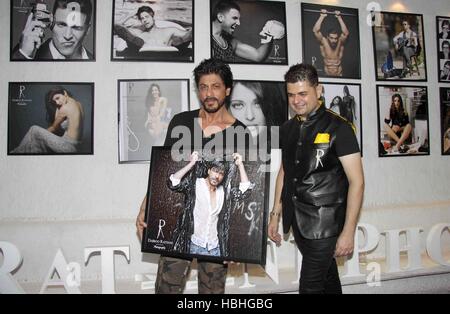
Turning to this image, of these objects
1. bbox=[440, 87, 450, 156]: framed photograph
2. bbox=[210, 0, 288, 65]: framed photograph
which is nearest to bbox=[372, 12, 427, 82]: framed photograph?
bbox=[440, 87, 450, 156]: framed photograph

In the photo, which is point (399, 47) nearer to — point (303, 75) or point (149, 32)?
point (303, 75)

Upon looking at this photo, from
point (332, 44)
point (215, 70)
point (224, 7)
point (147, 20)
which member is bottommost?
point (215, 70)

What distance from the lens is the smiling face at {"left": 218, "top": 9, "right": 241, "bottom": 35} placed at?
2.73m

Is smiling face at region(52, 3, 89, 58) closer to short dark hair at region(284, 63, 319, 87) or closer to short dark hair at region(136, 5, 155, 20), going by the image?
short dark hair at region(136, 5, 155, 20)

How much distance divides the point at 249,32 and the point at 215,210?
170cm

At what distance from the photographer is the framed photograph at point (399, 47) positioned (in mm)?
2979

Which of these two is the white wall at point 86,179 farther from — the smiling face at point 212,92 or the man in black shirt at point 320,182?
the man in black shirt at point 320,182

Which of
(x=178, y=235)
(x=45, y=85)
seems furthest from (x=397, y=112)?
(x=45, y=85)

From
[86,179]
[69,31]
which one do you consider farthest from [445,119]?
[69,31]

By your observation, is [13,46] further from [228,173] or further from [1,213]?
[228,173]

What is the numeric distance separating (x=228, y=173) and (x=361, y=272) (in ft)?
5.48

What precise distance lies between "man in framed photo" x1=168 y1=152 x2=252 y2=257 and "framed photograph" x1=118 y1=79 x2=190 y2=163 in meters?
1.02

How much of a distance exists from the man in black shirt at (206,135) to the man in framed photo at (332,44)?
53.1 inches

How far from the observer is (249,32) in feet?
9.06
